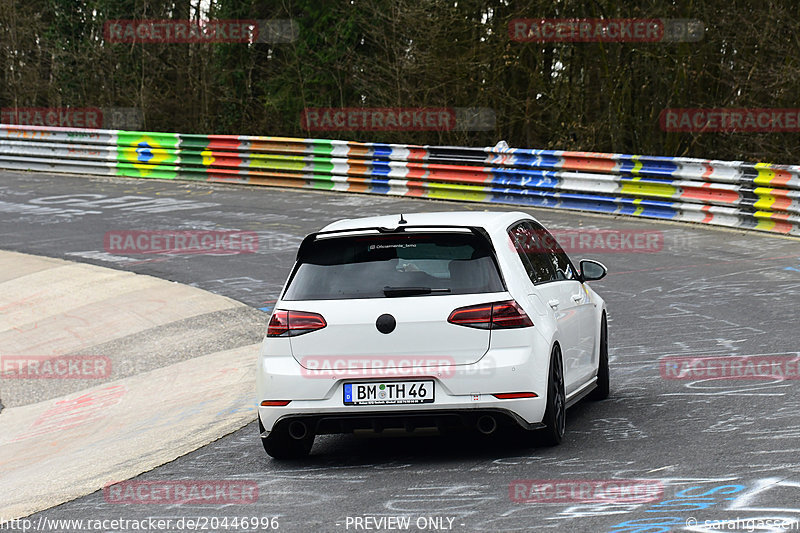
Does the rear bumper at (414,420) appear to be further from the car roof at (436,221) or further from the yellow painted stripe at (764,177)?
the yellow painted stripe at (764,177)

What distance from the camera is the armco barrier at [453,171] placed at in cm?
1956

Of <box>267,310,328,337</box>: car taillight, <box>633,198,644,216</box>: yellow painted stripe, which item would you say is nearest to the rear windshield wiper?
<box>267,310,328,337</box>: car taillight

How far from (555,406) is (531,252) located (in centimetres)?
120

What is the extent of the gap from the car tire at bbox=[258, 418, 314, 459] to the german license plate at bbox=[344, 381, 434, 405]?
49 cm

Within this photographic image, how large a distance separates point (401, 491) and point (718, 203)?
1417 cm

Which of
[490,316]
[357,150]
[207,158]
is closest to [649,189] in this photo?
[357,150]

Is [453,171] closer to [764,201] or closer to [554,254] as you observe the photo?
[764,201]

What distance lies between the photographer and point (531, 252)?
8.46 metres

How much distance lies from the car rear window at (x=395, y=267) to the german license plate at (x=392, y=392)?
0.54 meters

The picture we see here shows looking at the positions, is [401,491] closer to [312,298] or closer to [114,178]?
[312,298]

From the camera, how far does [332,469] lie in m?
7.68

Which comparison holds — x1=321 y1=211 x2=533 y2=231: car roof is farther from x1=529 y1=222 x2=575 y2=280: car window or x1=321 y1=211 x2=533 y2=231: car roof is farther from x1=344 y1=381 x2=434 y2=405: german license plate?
x1=344 y1=381 x2=434 y2=405: german license plate

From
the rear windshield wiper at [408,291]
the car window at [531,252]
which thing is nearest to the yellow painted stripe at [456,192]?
the car window at [531,252]

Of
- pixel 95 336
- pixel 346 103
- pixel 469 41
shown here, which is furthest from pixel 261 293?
pixel 346 103
